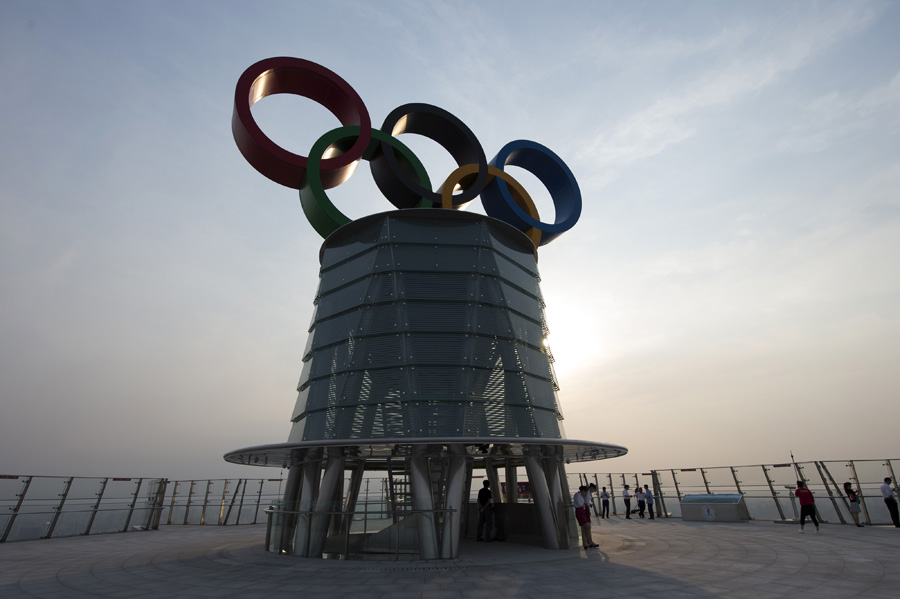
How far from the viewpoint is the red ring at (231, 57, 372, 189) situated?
1916cm

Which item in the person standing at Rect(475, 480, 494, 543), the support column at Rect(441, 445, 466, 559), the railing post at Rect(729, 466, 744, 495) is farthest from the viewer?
the railing post at Rect(729, 466, 744, 495)

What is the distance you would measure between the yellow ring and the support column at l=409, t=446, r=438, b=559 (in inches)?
409

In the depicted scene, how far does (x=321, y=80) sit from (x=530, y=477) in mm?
18075

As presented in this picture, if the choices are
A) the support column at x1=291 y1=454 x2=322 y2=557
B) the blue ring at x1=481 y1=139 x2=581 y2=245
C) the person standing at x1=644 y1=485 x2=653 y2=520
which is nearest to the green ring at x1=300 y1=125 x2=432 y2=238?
the blue ring at x1=481 y1=139 x2=581 y2=245

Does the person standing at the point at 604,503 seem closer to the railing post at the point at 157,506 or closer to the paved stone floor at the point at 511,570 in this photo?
the paved stone floor at the point at 511,570

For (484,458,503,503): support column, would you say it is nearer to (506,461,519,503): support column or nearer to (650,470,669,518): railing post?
(506,461,519,503): support column

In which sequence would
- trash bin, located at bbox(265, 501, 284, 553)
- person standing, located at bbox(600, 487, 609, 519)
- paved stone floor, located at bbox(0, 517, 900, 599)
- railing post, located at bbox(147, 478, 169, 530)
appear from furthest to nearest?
person standing, located at bbox(600, 487, 609, 519), railing post, located at bbox(147, 478, 169, 530), trash bin, located at bbox(265, 501, 284, 553), paved stone floor, located at bbox(0, 517, 900, 599)

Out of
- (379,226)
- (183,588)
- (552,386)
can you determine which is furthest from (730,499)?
(183,588)

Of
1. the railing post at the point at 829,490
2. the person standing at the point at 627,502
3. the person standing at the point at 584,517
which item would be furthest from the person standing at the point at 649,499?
the person standing at the point at 584,517

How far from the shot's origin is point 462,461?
14188 mm

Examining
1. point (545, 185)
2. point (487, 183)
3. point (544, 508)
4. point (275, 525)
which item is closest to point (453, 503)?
point (544, 508)

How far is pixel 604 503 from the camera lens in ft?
91.7

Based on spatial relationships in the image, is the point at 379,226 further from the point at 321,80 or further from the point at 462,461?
the point at 462,461

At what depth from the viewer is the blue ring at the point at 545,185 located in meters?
22.2
